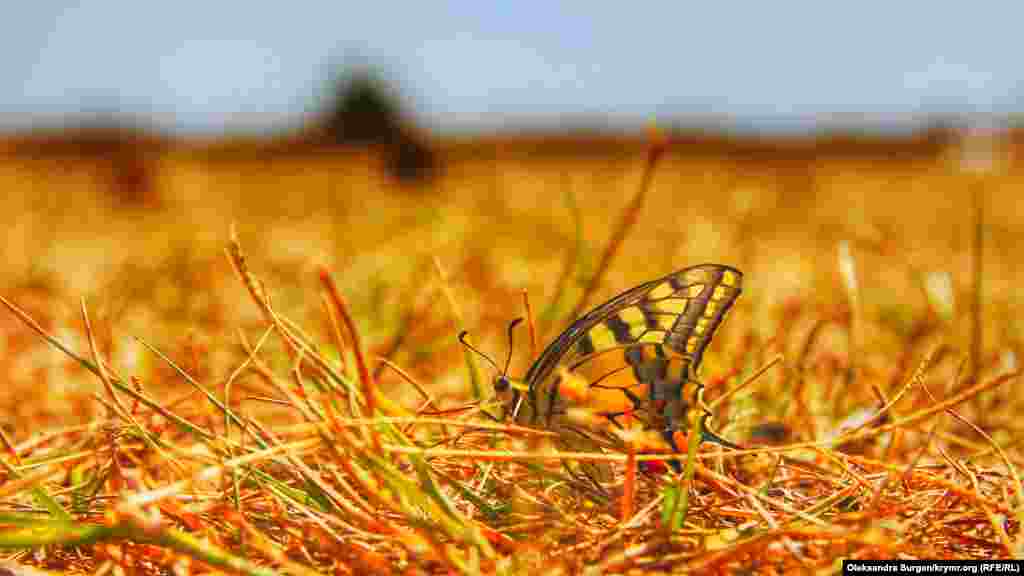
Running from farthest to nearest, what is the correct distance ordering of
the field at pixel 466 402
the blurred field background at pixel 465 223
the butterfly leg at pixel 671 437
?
1. the blurred field background at pixel 465 223
2. the butterfly leg at pixel 671 437
3. the field at pixel 466 402

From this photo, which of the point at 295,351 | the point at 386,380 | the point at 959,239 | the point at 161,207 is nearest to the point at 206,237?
the point at 161,207

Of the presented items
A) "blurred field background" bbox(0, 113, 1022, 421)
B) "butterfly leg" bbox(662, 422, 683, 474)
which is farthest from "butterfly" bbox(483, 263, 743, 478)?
"blurred field background" bbox(0, 113, 1022, 421)

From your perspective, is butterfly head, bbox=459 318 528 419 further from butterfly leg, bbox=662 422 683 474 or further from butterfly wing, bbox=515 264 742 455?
butterfly leg, bbox=662 422 683 474

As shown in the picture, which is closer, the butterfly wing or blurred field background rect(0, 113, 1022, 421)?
the butterfly wing

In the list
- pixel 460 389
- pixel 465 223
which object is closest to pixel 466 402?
pixel 460 389

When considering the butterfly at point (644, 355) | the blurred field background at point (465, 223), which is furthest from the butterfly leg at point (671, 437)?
the blurred field background at point (465, 223)

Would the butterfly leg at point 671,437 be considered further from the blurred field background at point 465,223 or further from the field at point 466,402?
the blurred field background at point 465,223

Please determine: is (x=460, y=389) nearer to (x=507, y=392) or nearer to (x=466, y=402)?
(x=466, y=402)

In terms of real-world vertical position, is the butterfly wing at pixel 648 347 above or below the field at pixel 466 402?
above
